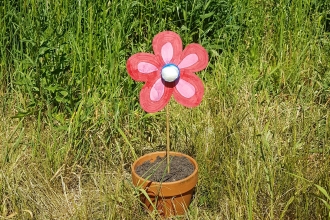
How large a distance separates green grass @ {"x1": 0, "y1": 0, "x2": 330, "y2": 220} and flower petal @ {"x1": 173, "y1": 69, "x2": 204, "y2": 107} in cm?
28

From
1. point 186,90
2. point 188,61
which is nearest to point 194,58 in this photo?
point 188,61

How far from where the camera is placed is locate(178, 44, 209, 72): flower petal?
7.54ft

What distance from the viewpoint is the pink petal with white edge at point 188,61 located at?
2308 millimetres

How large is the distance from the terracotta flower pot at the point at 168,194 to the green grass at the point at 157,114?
6 cm

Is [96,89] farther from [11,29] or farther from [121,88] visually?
[11,29]

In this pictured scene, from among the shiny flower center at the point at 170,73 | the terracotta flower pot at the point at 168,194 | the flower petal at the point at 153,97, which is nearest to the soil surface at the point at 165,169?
the terracotta flower pot at the point at 168,194

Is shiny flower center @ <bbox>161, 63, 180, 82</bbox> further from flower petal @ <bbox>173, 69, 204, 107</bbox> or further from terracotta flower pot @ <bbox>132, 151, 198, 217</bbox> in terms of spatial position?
terracotta flower pot @ <bbox>132, 151, 198, 217</bbox>

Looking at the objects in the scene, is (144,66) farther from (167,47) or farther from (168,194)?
(168,194)

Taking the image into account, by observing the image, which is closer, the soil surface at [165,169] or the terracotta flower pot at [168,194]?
the terracotta flower pot at [168,194]

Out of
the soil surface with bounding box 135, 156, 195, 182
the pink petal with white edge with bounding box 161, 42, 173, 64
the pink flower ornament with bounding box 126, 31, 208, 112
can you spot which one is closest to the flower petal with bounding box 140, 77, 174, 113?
the pink flower ornament with bounding box 126, 31, 208, 112

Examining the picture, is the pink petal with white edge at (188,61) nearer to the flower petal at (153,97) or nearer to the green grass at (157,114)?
the flower petal at (153,97)

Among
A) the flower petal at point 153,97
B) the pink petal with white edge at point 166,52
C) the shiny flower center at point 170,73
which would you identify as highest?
the pink petal with white edge at point 166,52

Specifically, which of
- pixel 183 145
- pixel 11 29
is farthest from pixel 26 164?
pixel 11 29

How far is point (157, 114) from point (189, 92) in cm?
57
